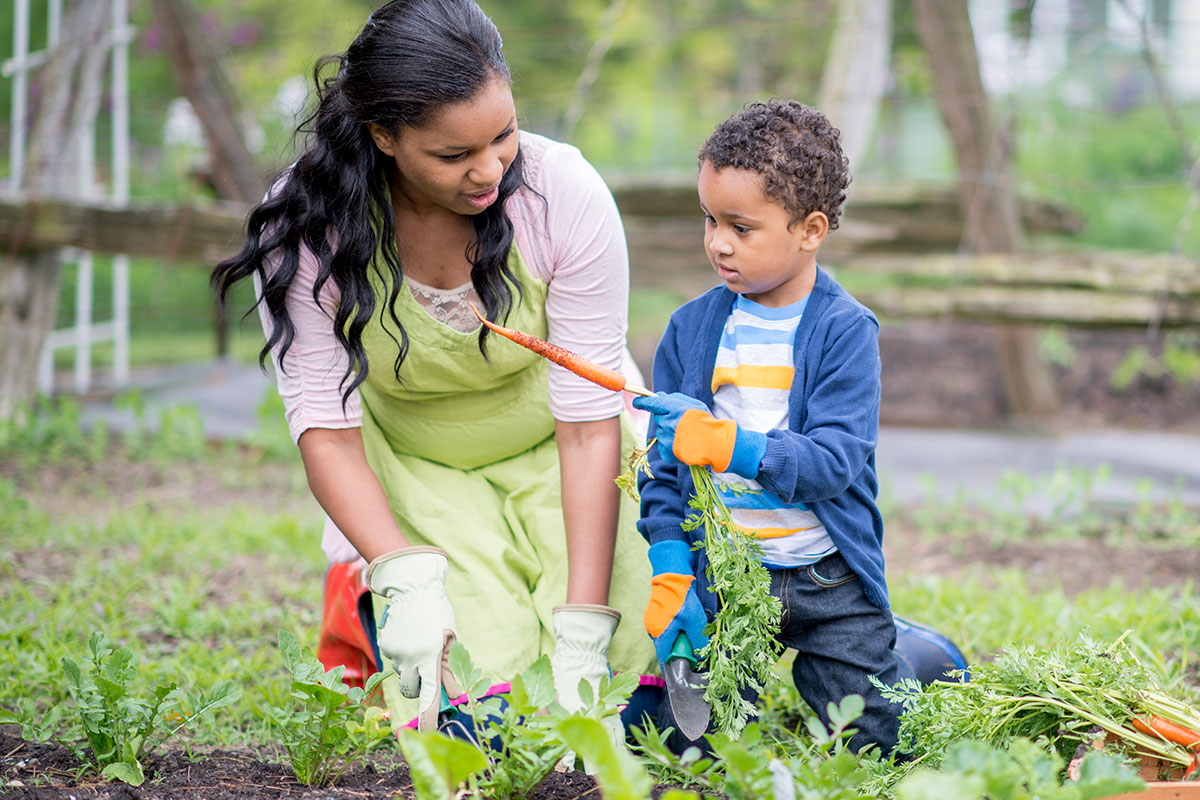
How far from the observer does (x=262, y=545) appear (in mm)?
3242

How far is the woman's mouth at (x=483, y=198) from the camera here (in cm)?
188

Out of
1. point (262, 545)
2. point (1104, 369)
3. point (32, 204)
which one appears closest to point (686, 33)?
point (1104, 369)

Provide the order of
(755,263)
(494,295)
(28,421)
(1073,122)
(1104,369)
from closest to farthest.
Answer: (755,263)
(494,295)
(28,421)
(1104,369)
(1073,122)

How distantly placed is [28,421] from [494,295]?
3.08 meters

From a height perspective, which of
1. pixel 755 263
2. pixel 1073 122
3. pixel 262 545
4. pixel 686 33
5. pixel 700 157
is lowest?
pixel 262 545

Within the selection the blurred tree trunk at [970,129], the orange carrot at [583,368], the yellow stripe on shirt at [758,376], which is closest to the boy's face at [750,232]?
the yellow stripe on shirt at [758,376]

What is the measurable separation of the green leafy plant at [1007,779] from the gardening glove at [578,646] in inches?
29.3

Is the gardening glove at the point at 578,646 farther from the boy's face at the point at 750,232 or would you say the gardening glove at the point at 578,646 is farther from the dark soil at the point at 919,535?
the boy's face at the point at 750,232

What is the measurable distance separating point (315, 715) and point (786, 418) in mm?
883

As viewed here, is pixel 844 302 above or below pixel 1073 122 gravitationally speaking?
below

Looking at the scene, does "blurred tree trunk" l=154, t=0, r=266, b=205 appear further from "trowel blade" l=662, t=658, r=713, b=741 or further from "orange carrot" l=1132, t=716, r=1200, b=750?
"orange carrot" l=1132, t=716, r=1200, b=750

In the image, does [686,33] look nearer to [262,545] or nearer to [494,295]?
[262,545]

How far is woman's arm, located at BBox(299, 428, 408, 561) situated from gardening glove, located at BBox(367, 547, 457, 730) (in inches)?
2.3

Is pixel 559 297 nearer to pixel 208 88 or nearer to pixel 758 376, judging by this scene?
pixel 758 376
